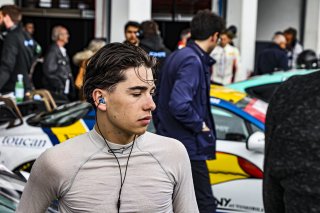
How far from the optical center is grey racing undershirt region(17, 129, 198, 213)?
2.36m

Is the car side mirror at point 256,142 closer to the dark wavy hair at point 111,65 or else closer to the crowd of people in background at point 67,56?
the crowd of people in background at point 67,56

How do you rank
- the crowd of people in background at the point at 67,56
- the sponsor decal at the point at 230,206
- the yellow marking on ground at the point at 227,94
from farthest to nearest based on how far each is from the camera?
1. the crowd of people in background at the point at 67,56
2. the yellow marking on ground at the point at 227,94
3. the sponsor decal at the point at 230,206

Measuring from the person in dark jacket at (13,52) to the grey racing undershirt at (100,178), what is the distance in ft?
20.3

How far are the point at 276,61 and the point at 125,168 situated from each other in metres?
10.2

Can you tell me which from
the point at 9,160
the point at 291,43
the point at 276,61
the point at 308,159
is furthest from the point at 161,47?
the point at 291,43

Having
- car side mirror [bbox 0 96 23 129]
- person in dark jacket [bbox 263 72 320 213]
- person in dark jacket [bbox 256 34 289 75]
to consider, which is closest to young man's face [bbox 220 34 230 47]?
person in dark jacket [bbox 256 34 289 75]

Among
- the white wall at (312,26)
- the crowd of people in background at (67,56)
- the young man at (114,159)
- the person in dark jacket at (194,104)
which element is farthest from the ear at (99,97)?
the white wall at (312,26)

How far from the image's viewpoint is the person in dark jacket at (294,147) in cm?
188

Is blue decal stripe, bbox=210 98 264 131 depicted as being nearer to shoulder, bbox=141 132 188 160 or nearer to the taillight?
the taillight

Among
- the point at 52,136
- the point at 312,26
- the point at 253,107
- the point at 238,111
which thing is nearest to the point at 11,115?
the point at 52,136

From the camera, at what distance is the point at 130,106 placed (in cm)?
242

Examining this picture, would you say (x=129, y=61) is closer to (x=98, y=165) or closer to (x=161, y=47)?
(x=98, y=165)

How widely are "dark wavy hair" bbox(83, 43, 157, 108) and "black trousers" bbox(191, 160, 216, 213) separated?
8.52 feet

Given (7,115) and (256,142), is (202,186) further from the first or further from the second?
(7,115)
